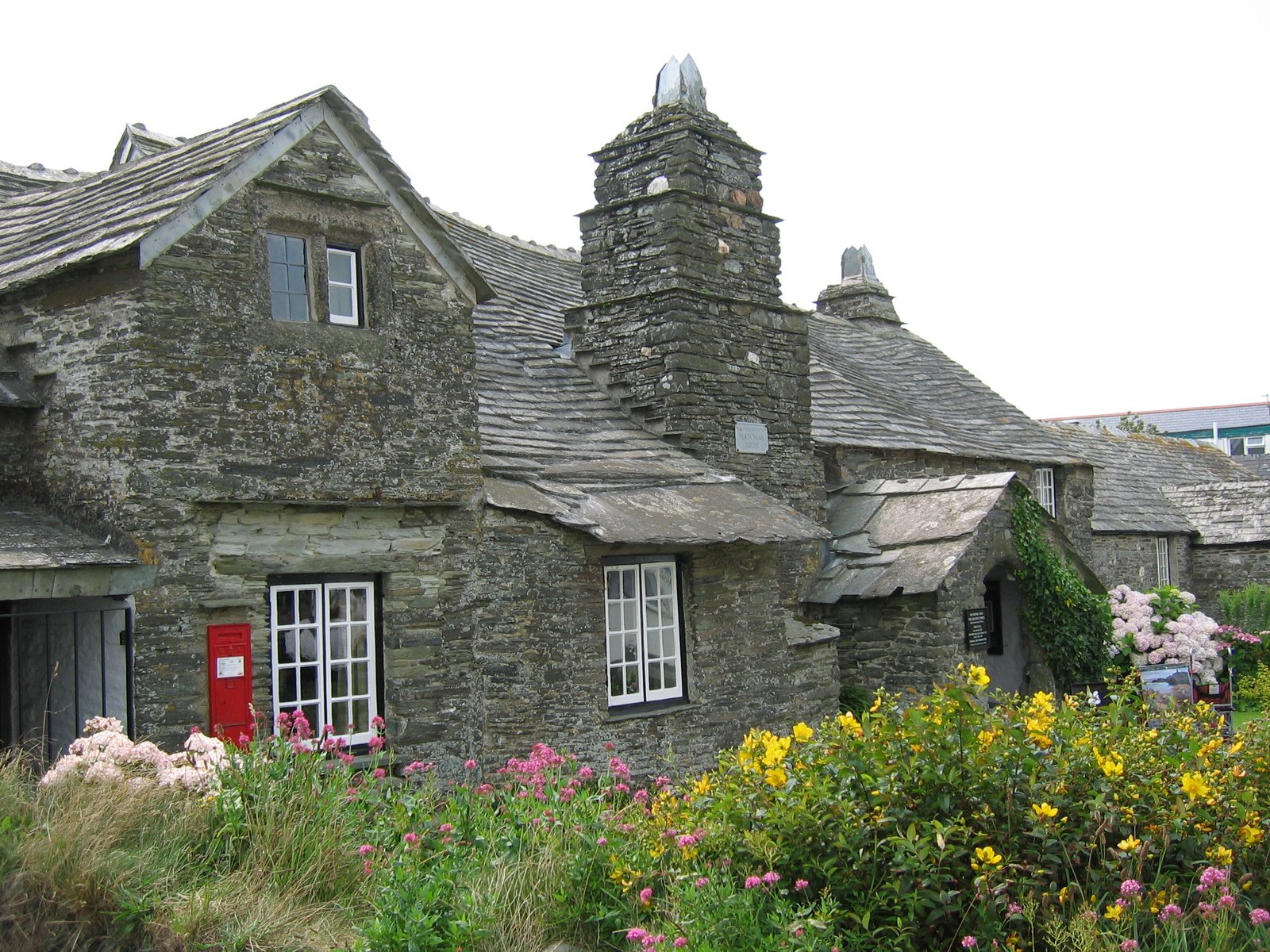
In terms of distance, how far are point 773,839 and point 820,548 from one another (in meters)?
10.6

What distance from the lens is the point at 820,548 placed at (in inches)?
647

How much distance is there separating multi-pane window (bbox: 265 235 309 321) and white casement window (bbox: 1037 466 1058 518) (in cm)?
1789

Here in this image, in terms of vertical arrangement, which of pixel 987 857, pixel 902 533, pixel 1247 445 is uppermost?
pixel 1247 445

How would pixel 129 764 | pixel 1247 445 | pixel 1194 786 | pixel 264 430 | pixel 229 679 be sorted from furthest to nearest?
pixel 1247 445, pixel 264 430, pixel 229 679, pixel 129 764, pixel 1194 786

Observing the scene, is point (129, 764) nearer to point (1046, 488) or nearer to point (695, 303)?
point (695, 303)

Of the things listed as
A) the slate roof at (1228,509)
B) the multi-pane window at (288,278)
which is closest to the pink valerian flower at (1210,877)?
the multi-pane window at (288,278)

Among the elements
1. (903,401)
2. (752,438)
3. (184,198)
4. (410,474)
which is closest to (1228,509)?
(903,401)

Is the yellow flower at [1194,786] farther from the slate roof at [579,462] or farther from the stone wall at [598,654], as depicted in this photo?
the slate roof at [579,462]

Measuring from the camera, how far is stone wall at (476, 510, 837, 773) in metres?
11.0

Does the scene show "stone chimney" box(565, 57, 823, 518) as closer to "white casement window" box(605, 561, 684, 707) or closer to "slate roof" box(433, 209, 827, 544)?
"slate roof" box(433, 209, 827, 544)

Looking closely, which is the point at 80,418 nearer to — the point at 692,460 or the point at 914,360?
the point at 692,460

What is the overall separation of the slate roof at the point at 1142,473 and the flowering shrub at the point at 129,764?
2262 cm

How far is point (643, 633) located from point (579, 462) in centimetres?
187

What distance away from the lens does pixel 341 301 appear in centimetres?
1038
